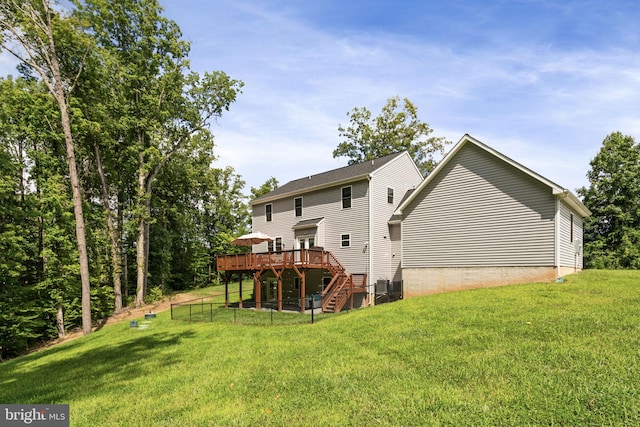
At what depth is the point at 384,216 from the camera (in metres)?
21.7

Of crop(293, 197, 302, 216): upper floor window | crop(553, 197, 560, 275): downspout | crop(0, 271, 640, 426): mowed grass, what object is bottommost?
crop(0, 271, 640, 426): mowed grass

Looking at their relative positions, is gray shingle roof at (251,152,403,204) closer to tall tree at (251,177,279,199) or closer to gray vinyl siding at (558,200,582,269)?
gray vinyl siding at (558,200,582,269)

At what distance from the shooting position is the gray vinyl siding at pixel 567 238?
552 inches

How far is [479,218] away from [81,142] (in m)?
25.9

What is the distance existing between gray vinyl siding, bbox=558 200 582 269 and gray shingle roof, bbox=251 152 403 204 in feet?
32.8

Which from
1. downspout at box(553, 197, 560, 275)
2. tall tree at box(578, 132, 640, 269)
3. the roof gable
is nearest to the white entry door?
the roof gable

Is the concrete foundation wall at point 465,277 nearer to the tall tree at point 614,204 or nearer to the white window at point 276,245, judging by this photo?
the white window at point 276,245

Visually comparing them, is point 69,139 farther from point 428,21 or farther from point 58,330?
point 428,21

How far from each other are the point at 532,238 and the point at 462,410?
11.6 metres

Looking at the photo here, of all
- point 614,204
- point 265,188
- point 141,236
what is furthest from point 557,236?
point 265,188

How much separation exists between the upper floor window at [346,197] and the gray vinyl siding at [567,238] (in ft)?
36.7

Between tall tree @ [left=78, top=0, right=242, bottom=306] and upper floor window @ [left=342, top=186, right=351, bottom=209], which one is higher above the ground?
tall tree @ [left=78, top=0, right=242, bottom=306]

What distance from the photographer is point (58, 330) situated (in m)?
22.0

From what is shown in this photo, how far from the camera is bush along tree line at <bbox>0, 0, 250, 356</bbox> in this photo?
61.1 feet
